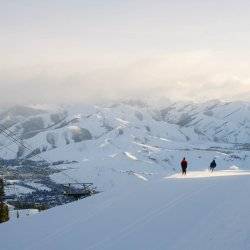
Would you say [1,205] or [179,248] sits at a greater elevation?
[179,248]

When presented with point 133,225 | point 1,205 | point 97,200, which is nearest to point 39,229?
point 133,225

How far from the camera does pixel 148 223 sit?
30766mm

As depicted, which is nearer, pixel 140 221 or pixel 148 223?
pixel 148 223

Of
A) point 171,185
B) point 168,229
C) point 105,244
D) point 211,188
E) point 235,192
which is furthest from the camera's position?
point 171,185

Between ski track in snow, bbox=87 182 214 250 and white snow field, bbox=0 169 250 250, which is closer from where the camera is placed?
white snow field, bbox=0 169 250 250

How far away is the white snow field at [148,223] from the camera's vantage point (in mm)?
25719

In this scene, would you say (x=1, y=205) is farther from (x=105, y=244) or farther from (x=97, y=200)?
(x=105, y=244)

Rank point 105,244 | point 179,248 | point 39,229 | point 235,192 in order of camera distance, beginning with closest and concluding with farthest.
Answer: point 179,248 < point 105,244 < point 39,229 < point 235,192

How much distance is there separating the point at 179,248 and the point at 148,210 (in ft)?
37.6

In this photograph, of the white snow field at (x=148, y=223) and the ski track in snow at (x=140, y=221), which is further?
the ski track in snow at (x=140, y=221)

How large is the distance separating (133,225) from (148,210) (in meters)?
5.06

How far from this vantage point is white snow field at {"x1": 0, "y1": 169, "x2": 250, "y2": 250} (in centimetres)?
2572

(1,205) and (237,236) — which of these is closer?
(237,236)

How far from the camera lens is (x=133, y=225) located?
3067cm
